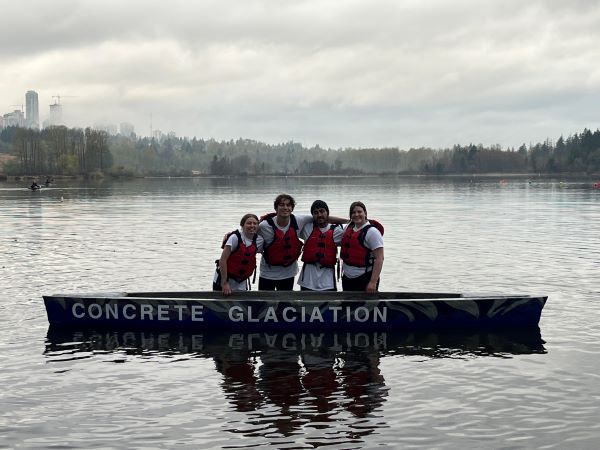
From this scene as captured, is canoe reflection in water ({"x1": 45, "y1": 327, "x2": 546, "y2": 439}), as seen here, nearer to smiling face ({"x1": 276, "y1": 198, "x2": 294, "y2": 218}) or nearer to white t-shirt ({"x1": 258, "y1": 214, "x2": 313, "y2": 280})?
white t-shirt ({"x1": 258, "y1": 214, "x2": 313, "y2": 280})

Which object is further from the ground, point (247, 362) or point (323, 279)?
point (323, 279)

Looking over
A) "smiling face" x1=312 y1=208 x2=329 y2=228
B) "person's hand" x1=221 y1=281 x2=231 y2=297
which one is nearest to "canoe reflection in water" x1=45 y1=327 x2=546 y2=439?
"person's hand" x1=221 y1=281 x2=231 y2=297

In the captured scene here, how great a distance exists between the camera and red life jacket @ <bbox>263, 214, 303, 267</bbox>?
48.4 feet

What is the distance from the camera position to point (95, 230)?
39219 mm

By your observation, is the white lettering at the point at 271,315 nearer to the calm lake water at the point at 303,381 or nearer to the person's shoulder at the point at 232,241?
the calm lake water at the point at 303,381

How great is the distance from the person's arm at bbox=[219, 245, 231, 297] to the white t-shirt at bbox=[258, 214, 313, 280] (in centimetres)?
78

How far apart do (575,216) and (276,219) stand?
38992mm

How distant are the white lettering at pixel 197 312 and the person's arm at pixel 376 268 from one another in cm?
333

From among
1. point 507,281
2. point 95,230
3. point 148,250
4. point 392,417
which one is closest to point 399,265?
point 507,281

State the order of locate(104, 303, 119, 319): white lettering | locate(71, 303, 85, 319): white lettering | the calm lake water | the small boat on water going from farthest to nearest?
locate(71, 303, 85, 319): white lettering, locate(104, 303, 119, 319): white lettering, the small boat on water, the calm lake water

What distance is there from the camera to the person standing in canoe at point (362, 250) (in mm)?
14391

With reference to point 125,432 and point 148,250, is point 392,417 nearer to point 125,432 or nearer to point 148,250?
point 125,432

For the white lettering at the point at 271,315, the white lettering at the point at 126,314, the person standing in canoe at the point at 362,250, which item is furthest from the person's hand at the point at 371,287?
the white lettering at the point at 126,314

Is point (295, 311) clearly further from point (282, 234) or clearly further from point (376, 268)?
point (376, 268)
